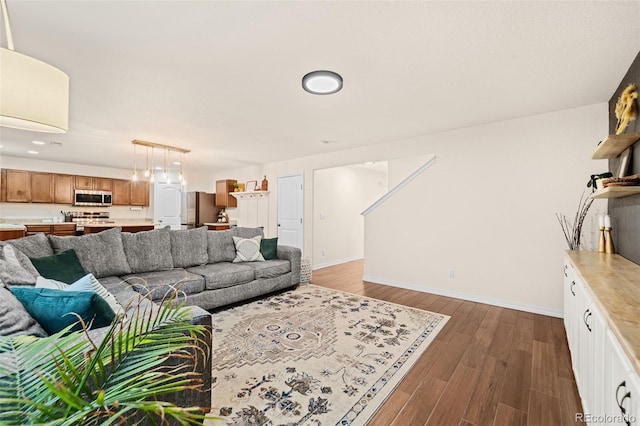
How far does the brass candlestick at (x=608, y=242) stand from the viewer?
243 cm

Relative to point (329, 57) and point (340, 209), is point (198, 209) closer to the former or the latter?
point (340, 209)

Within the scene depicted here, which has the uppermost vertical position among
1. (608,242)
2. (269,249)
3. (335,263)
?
(608,242)

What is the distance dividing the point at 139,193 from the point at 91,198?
1.06 meters

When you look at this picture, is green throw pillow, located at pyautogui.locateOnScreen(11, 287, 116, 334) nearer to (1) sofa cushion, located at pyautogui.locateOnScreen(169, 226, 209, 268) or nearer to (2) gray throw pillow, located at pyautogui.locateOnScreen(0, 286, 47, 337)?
(2) gray throw pillow, located at pyautogui.locateOnScreen(0, 286, 47, 337)

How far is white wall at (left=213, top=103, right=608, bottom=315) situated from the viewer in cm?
308

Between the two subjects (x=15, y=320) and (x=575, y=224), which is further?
(x=575, y=224)

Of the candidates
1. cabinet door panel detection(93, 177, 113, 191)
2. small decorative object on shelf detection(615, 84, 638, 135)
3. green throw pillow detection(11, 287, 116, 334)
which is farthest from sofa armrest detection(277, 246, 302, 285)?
cabinet door panel detection(93, 177, 113, 191)

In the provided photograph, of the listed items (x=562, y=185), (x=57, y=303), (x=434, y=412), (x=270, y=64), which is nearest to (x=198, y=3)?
(x=270, y=64)

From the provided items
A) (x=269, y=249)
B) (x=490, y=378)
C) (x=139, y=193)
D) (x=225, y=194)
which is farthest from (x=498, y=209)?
(x=139, y=193)

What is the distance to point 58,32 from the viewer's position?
6.01 ft

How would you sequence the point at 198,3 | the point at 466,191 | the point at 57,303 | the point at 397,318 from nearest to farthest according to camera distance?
the point at 57,303 < the point at 198,3 < the point at 397,318 < the point at 466,191

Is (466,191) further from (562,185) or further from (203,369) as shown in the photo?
(203,369)

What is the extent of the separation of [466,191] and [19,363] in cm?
412

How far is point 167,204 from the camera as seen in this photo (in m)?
8.01
